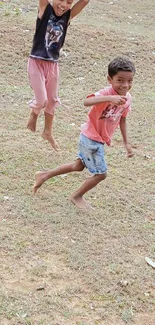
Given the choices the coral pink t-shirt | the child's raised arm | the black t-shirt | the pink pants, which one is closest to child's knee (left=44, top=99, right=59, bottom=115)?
the pink pants

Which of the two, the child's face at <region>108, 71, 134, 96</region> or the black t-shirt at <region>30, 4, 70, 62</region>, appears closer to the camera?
the child's face at <region>108, 71, 134, 96</region>

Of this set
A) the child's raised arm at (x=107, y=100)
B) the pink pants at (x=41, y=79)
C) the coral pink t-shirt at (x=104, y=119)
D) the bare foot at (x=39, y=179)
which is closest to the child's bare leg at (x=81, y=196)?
the bare foot at (x=39, y=179)

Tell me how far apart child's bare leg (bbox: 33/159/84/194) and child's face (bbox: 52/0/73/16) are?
46.1 inches

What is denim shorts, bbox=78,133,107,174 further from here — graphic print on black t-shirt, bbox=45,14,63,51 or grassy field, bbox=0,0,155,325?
graphic print on black t-shirt, bbox=45,14,63,51

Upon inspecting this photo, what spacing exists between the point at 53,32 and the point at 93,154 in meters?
1.06

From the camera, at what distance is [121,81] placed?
371 cm

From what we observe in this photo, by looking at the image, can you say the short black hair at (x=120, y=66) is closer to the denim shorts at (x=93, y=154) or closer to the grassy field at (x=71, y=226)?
the denim shorts at (x=93, y=154)

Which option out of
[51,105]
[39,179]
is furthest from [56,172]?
[51,105]

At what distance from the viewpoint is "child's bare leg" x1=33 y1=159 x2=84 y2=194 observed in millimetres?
4078

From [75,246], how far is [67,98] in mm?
3299

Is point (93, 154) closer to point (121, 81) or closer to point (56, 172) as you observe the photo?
point (56, 172)

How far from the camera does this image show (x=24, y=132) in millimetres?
5492

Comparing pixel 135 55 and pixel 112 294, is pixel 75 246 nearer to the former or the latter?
pixel 112 294

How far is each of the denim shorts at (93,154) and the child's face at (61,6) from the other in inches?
40.0
